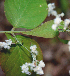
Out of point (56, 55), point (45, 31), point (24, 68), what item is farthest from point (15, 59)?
point (56, 55)

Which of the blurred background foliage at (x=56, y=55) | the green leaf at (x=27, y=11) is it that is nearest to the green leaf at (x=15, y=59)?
the green leaf at (x=27, y=11)

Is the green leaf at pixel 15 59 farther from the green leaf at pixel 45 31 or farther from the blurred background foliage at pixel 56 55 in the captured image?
the blurred background foliage at pixel 56 55

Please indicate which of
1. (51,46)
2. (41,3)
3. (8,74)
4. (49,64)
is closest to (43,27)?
(41,3)

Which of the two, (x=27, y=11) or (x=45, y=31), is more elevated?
(x=27, y=11)

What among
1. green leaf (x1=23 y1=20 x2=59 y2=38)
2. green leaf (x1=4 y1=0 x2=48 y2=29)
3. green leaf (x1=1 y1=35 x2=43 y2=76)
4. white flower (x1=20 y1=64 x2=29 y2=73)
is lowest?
white flower (x1=20 y1=64 x2=29 y2=73)

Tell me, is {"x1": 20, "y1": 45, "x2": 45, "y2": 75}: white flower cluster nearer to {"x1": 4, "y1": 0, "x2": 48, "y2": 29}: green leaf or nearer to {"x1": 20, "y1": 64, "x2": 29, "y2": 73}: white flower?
{"x1": 20, "y1": 64, "x2": 29, "y2": 73}: white flower

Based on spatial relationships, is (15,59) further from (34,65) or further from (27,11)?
(27,11)

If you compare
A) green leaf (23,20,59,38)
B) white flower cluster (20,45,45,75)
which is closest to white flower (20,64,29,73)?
white flower cluster (20,45,45,75)

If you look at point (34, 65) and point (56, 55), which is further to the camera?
point (56, 55)
